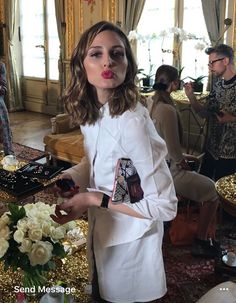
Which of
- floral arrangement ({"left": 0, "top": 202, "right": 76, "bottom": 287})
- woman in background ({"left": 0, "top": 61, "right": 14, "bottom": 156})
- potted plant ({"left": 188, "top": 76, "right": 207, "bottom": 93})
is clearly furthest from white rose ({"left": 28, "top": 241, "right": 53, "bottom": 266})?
potted plant ({"left": 188, "top": 76, "right": 207, "bottom": 93})

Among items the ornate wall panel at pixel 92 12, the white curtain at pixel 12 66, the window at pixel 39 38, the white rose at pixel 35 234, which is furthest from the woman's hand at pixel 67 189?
the white curtain at pixel 12 66

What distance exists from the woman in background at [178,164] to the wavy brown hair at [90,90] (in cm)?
134

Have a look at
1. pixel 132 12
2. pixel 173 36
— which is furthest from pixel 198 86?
pixel 132 12

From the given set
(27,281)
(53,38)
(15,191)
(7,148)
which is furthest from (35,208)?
(53,38)

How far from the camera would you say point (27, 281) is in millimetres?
1229

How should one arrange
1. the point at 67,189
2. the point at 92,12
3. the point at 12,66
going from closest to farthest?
the point at 67,189 → the point at 92,12 → the point at 12,66

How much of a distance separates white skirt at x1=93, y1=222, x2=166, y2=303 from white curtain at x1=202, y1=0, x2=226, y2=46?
4071 mm

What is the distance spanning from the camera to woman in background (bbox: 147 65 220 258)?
2572mm

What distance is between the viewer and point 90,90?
1275 millimetres

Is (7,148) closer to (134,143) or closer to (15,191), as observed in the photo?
(15,191)

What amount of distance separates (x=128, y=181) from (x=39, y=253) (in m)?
0.35

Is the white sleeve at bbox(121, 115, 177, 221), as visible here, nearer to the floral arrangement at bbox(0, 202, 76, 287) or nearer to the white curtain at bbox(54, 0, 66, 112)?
the floral arrangement at bbox(0, 202, 76, 287)

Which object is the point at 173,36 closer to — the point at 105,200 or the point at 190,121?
the point at 190,121

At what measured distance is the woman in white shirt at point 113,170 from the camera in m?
1.09
